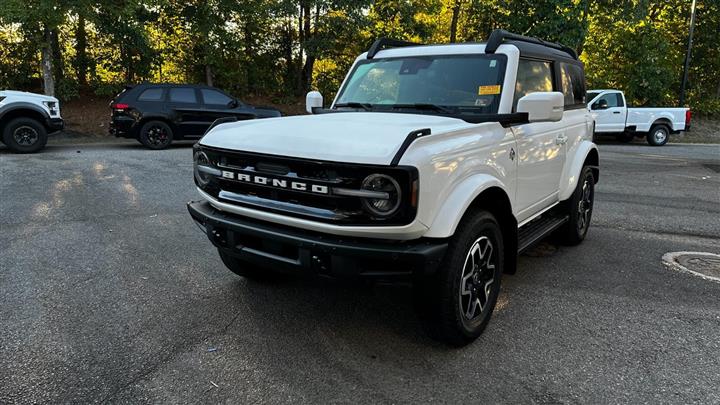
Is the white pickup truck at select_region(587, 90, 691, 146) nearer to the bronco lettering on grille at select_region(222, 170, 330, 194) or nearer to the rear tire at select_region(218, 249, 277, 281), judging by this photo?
the rear tire at select_region(218, 249, 277, 281)

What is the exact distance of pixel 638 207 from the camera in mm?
7453

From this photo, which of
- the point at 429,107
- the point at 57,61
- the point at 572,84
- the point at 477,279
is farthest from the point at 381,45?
the point at 57,61

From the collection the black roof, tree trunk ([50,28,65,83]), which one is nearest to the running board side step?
the black roof

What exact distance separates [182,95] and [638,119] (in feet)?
48.2

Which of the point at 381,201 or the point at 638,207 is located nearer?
the point at 381,201

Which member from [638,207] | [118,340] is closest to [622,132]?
[638,207]

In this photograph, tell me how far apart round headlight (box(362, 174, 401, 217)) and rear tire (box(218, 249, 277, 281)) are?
5.59 feet

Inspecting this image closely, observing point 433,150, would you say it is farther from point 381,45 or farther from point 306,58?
point 306,58

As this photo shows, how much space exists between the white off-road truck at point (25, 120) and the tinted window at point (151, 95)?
1.96 m

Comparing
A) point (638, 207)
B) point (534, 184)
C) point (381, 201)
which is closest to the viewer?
point (381, 201)

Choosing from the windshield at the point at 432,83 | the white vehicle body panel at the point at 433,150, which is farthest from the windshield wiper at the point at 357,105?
the white vehicle body panel at the point at 433,150

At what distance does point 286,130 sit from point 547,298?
240cm

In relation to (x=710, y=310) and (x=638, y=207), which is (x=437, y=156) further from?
(x=638, y=207)

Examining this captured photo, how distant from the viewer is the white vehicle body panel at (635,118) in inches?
690
